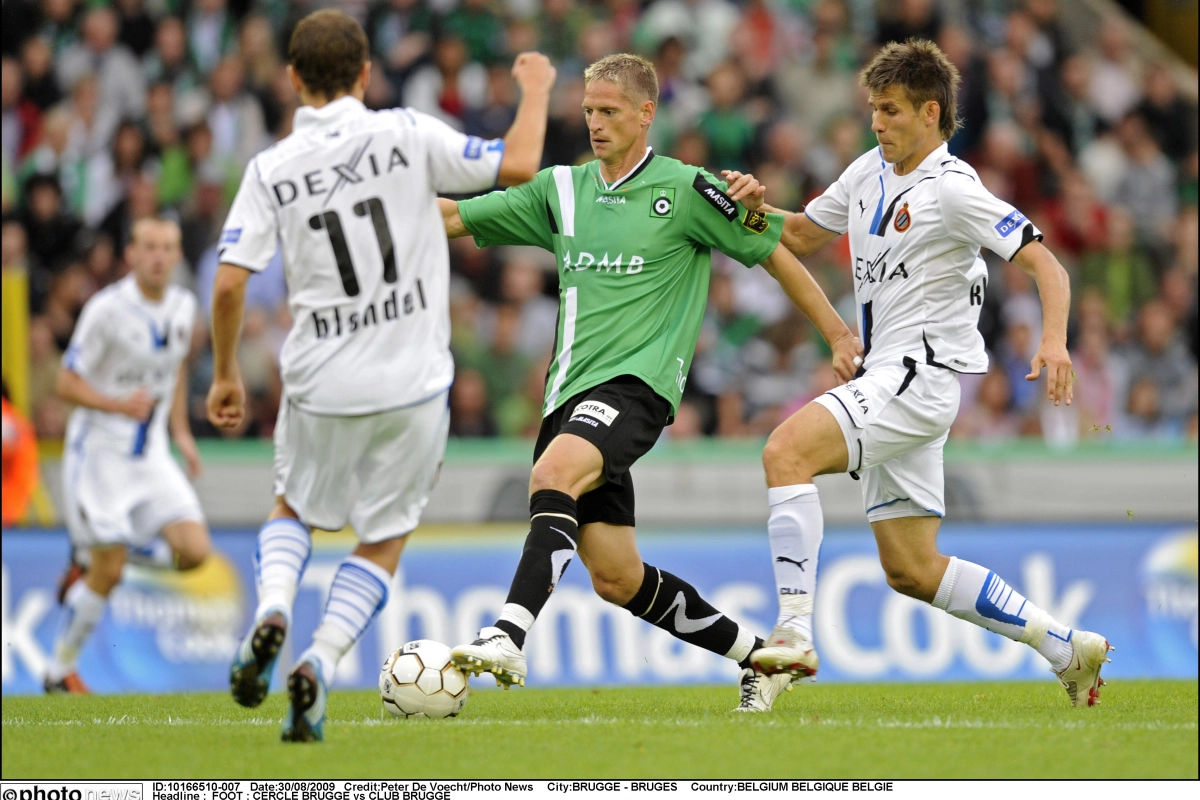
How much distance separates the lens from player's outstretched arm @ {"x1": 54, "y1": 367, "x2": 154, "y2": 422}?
1009 cm

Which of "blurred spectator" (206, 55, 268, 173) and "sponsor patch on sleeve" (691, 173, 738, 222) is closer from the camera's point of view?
"sponsor patch on sleeve" (691, 173, 738, 222)

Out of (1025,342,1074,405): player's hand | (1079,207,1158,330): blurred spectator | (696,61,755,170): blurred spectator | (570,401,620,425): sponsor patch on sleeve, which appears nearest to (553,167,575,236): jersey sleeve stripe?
(570,401,620,425): sponsor patch on sleeve

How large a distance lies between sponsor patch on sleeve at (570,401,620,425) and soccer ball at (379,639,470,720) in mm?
1169

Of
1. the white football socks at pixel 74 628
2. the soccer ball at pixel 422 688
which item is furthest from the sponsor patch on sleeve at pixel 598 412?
the white football socks at pixel 74 628

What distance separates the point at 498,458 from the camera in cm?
1195

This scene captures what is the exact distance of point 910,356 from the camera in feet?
21.7

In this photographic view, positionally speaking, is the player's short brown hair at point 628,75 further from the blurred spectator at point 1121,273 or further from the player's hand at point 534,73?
the blurred spectator at point 1121,273

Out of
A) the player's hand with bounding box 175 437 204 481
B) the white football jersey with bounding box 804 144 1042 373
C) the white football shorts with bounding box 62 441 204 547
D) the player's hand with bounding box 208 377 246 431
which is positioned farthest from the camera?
the player's hand with bounding box 175 437 204 481

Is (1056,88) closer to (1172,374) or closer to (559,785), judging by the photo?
(1172,374)

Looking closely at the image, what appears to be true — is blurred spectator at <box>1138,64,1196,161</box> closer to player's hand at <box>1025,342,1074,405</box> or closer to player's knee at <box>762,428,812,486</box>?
player's hand at <box>1025,342,1074,405</box>

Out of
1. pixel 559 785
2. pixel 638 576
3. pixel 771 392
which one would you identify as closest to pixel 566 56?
pixel 771 392

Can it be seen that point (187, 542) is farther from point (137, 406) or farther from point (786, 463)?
point (786, 463)

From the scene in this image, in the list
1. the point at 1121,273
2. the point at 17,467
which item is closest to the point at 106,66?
the point at 17,467

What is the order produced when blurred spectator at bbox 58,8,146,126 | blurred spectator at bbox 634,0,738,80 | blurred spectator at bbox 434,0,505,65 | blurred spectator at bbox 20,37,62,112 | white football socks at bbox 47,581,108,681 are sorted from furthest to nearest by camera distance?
blurred spectator at bbox 634,0,738,80 < blurred spectator at bbox 434,0,505,65 < blurred spectator at bbox 58,8,146,126 < blurred spectator at bbox 20,37,62,112 < white football socks at bbox 47,581,108,681
